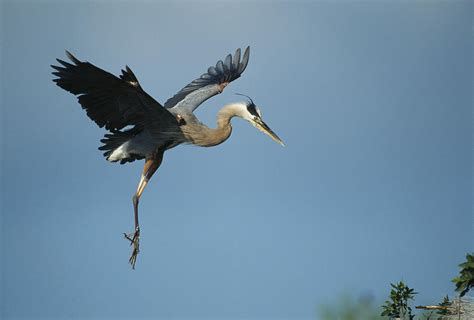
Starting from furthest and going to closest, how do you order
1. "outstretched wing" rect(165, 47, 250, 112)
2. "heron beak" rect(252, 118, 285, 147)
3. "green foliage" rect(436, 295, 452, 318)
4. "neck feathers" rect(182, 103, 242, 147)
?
"outstretched wing" rect(165, 47, 250, 112)
"heron beak" rect(252, 118, 285, 147)
"neck feathers" rect(182, 103, 242, 147)
"green foliage" rect(436, 295, 452, 318)

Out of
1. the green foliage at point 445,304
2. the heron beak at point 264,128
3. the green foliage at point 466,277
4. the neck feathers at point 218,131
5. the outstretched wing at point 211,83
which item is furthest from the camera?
the outstretched wing at point 211,83

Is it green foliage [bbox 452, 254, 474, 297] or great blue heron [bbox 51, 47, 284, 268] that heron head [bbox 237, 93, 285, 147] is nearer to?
great blue heron [bbox 51, 47, 284, 268]

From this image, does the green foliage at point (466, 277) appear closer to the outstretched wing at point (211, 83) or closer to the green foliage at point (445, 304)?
the green foliage at point (445, 304)

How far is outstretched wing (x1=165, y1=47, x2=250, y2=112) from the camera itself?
18.5ft

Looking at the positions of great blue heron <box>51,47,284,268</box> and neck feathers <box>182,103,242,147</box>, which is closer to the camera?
great blue heron <box>51,47,284,268</box>

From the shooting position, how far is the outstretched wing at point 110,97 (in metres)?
4.37

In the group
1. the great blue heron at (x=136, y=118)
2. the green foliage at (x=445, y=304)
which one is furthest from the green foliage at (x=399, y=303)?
the great blue heron at (x=136, y=118)

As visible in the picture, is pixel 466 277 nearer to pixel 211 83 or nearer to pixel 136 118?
pixel 136 118

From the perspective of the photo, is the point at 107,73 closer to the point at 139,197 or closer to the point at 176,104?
the point at 139,197

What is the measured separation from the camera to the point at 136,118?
473 cm

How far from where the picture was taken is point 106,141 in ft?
16.3

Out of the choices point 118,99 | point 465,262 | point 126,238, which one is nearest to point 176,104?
point 118,99

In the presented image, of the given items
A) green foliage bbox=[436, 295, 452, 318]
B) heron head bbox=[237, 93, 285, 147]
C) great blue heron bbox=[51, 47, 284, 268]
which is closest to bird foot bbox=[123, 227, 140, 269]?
great blue heron bbox=[51, 47, 284, 268]

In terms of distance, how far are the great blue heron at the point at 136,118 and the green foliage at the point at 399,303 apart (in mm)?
1484
